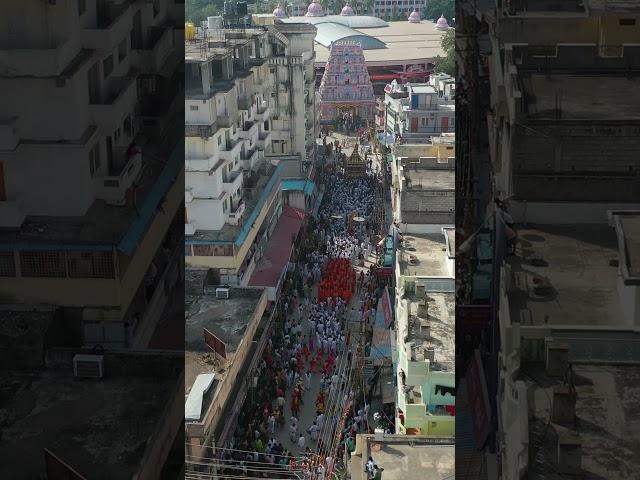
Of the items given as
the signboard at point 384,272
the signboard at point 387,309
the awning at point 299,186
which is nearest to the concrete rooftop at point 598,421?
the signboard at point 387,309

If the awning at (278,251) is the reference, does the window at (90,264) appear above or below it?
above

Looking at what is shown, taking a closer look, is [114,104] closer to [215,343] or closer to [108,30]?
[108,30]

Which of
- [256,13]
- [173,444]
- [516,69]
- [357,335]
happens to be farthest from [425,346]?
[173,444]

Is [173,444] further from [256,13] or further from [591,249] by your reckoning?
[256,13]

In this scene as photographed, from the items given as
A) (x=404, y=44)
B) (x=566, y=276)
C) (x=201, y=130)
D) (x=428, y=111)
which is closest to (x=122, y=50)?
(x=566, y=276)

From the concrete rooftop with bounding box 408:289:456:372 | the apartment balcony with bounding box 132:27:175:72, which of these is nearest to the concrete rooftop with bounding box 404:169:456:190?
the concrete rooftop with bounding box 408:289:456:372

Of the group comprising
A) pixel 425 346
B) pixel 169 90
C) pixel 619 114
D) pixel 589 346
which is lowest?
pixel 425 346

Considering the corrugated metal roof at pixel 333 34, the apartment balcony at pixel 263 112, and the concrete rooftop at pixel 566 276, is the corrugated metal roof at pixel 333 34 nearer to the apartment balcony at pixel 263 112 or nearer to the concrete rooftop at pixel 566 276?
the apartment balcony at pixel 263 112

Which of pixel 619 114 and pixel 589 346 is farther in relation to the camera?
pixel 619 114

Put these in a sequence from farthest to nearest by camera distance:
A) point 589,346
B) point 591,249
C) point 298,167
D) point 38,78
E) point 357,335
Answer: point 298,167 → point 357,335 → point 591,249 → point 589,346 → point 38,78
